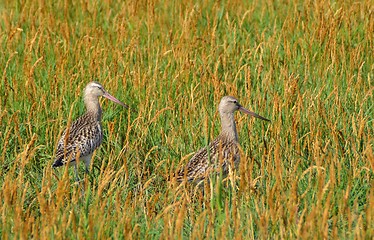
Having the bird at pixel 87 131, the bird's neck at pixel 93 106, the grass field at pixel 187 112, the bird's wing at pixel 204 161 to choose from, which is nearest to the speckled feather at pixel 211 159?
the bird's wing at pixel 204 161

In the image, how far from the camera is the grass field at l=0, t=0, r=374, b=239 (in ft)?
15.8

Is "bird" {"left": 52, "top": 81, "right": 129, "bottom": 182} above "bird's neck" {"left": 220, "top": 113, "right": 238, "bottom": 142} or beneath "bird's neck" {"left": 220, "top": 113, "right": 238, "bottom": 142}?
beneath

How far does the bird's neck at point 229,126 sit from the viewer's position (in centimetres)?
652

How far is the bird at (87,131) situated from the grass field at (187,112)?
0.11 m

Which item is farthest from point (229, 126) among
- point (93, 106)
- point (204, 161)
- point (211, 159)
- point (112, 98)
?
point (93, 106)

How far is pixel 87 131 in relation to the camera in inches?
267

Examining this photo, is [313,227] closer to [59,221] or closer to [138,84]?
[59,221]

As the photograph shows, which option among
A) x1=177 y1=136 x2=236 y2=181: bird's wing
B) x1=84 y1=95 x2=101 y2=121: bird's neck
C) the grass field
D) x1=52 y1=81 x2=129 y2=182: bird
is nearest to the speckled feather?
x1=177 y1=136 x2=236 y2=181: bird's wing

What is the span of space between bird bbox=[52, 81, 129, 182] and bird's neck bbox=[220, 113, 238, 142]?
91cm

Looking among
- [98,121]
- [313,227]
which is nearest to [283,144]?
[98,121]

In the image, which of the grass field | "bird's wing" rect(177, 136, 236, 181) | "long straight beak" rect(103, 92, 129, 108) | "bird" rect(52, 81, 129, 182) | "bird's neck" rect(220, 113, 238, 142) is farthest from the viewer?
"long straight beak" rect(103, 92, 129, 108)

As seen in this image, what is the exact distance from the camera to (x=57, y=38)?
8.83m

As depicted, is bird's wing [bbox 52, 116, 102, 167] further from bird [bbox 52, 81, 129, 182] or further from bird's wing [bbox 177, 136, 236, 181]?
bird's wing [bbox 177, 136, 236, 181]

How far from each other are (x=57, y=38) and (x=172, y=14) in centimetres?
140
